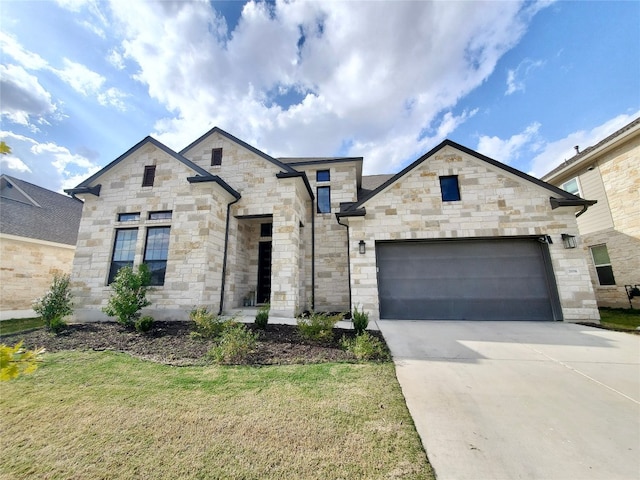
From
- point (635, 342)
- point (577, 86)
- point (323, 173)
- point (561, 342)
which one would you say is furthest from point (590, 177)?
point (323, 173)

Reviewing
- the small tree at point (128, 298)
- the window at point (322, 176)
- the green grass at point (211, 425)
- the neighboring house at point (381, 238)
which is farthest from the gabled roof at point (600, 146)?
the small tree at point (128, 298)

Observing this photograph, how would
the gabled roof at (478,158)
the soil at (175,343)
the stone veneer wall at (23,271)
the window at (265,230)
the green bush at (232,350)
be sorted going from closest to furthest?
the green bush at (232,350)
the soil at (175,343)
the gabled roof at (478,158)
the stone veneer wall at (23,271)
the window at (265,230)

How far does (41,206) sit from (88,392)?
16951mm

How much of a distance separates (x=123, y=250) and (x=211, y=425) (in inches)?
352

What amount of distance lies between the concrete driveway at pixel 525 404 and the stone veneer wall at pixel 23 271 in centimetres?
1644

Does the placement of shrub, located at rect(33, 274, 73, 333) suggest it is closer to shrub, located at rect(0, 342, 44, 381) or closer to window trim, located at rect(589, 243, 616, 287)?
shrub, located at rect(0, 342, 44, 381)

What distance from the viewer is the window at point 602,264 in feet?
37.6

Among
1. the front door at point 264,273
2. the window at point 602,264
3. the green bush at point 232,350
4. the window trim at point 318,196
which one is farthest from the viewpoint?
the window trim at point 318,196

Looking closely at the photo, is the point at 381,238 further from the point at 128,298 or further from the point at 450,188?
the point at 128,298

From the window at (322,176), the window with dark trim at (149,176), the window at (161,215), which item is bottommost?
the window at (161,215)

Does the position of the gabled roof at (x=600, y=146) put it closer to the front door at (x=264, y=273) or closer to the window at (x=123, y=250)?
the front door at (x=264, y=273)

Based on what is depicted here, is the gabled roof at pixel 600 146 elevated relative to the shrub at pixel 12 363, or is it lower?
elevated

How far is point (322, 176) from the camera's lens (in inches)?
504

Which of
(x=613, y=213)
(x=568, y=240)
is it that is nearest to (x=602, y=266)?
(x=613, y=213)
